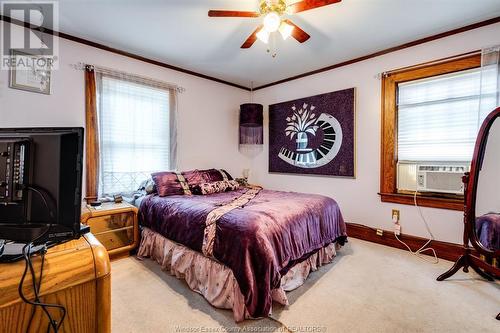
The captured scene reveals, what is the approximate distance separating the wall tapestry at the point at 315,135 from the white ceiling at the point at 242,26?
64 cm

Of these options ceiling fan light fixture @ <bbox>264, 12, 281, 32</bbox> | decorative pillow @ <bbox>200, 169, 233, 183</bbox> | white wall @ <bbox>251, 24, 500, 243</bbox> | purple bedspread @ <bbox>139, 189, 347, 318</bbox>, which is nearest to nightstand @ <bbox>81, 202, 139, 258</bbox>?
purple bedspread @ <bbox>139, 189, 347, 318</bbox>

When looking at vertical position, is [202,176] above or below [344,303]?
above

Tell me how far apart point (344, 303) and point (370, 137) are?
218 centimetres

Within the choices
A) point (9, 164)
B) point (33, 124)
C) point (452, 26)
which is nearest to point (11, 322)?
point (9, 164)

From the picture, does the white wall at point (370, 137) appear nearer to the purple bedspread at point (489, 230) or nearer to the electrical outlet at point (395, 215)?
the electrical outlet at point (395, 215)

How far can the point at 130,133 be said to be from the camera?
312 centimetres

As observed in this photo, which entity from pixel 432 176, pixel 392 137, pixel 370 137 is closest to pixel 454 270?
pixel 432 176

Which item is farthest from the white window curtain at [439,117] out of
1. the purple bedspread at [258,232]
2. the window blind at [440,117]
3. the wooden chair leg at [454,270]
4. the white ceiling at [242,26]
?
the purple bedspread at [258,232]

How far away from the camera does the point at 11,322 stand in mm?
666

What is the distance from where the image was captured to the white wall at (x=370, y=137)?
8.59 feet

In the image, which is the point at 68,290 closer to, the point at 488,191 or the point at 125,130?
the point at 125,130

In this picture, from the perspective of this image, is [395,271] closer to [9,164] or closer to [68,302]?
[68,302]

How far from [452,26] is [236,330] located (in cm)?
350

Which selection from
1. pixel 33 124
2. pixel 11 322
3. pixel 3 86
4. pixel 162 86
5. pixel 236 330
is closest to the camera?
pixel 11 322
